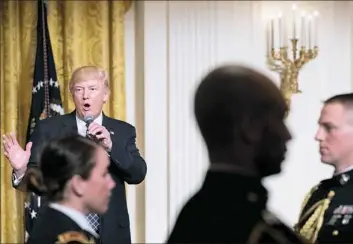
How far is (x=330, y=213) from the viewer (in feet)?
5.93

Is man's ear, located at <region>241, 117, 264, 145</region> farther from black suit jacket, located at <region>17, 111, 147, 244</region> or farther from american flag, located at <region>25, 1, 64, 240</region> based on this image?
american flag, located at <region>25, 1, 64, 240</region>

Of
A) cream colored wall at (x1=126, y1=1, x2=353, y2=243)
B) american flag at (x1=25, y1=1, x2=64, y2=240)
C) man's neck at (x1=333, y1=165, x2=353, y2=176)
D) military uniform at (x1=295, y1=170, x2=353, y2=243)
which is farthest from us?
cream colored wall at (x1=126, y1=1, x2=353, y2=243)

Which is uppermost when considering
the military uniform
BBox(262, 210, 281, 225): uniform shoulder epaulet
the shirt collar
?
BBox(262, 210, 281, 225): uniform shoulder epaulet

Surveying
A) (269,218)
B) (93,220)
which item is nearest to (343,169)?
(269,218)

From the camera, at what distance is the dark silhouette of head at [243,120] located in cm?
128

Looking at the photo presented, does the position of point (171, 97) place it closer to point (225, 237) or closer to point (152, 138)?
point (152, 138)

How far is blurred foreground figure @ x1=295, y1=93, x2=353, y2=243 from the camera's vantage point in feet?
5.87

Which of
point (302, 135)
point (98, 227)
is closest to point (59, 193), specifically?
point (98, 227)

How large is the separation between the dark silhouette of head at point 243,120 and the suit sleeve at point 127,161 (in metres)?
1.03

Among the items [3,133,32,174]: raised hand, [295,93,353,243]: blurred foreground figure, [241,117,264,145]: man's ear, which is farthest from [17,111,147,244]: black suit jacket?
[241,117,264,145]: man's ear

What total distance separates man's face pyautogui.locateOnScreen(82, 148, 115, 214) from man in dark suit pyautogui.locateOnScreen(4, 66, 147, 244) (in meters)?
0.66

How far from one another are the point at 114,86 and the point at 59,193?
6.84 feet

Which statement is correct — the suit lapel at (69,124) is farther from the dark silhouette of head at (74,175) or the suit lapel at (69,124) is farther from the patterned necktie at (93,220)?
the dark silhouette of head at (74,175)

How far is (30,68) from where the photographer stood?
3.51 meters
